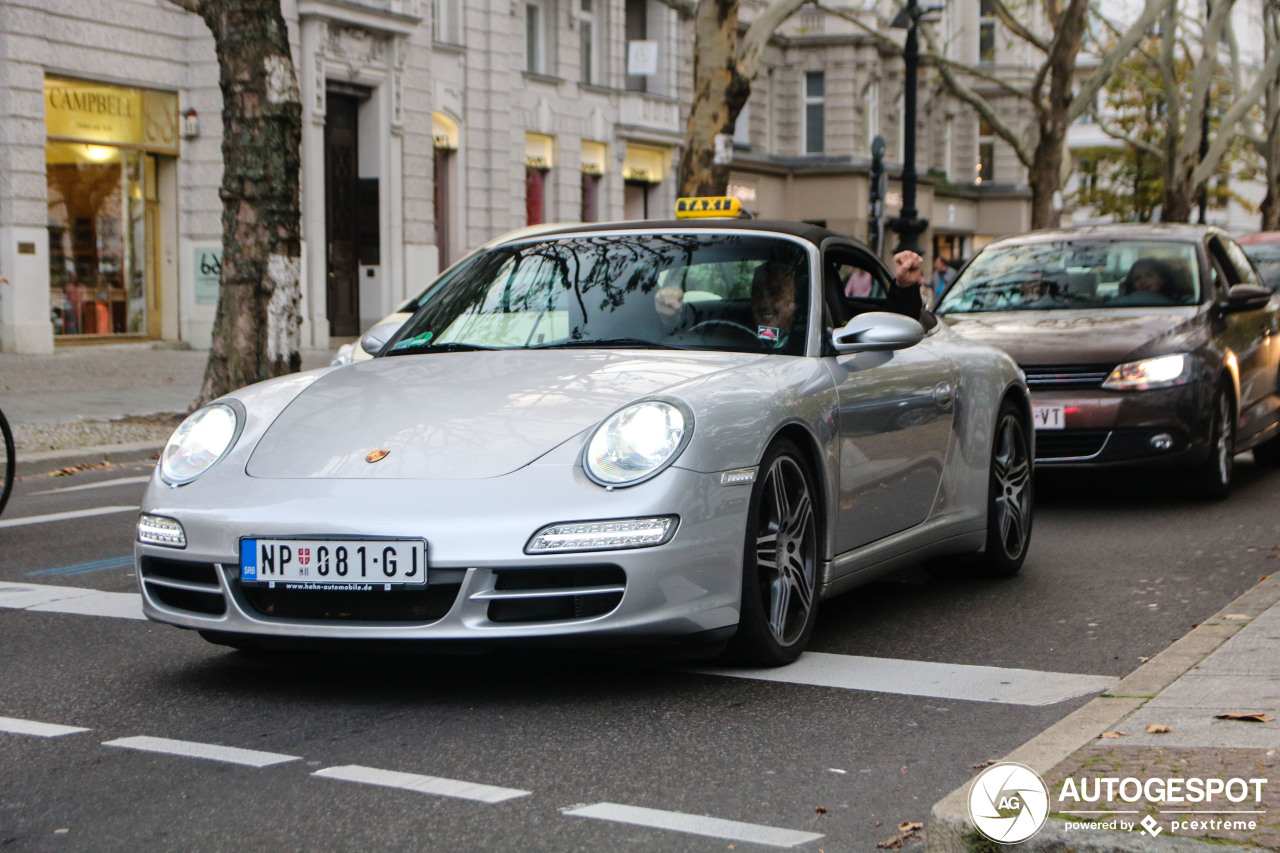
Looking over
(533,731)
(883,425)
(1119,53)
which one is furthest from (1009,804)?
(1119,53)

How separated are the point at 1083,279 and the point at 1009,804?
750 centimetres

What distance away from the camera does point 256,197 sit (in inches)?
573

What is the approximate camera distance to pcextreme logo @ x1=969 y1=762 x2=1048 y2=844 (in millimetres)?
3365

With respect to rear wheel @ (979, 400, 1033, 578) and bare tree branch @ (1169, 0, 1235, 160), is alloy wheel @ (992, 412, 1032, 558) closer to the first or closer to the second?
rear wheel @ (979, 400, 1033, 578)

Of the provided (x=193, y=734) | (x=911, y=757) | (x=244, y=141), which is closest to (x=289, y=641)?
(x=193, y=734)

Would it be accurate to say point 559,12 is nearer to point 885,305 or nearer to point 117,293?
point 117,293

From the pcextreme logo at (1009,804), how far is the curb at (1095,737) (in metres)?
0.02

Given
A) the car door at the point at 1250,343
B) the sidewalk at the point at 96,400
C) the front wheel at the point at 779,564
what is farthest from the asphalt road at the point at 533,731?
the sidewalk at the point at 96,400

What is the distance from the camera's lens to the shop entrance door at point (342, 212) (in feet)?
92.4

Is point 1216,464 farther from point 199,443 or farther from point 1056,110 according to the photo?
point 1056,110

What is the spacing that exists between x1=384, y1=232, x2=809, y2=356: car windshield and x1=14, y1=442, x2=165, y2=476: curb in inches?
246

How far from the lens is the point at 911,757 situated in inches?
170

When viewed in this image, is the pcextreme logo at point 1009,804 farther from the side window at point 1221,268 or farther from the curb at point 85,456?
the curb at point 85,456

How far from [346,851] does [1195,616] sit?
381 centimetres
